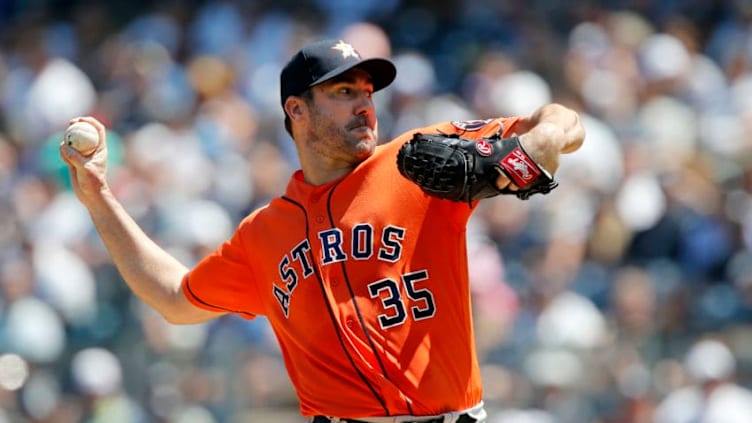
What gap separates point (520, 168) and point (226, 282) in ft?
4.62

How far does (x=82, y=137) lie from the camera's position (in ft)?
14.9

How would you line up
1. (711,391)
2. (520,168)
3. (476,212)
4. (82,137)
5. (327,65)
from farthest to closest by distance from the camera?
(476,212) < (711,391) < (82,137) < (327,65) < (520,168)

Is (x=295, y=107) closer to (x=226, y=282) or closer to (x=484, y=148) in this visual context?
(x=226, y=282)

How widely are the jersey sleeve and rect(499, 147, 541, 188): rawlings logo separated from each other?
1254 mm

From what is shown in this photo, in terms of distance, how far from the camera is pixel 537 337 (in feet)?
27.5

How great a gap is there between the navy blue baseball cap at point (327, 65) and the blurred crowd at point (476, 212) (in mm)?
4284

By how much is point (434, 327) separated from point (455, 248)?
27 centimetres

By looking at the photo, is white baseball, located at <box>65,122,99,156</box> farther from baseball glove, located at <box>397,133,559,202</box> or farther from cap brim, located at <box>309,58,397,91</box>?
baseball glove, located at <box>397,133,559,202</box>

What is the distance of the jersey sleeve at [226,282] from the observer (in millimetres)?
4535

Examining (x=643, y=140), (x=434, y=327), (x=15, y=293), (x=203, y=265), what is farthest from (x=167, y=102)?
(x=434, y=327)

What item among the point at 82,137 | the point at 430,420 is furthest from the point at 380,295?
the point at 82,137

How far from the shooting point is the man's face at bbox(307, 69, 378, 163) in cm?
423

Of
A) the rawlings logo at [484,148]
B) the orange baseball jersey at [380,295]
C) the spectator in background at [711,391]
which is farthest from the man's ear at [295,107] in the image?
the spectator in background at [711,391]

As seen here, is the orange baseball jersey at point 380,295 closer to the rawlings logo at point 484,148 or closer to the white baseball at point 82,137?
the rawlings logo at point 484,148
